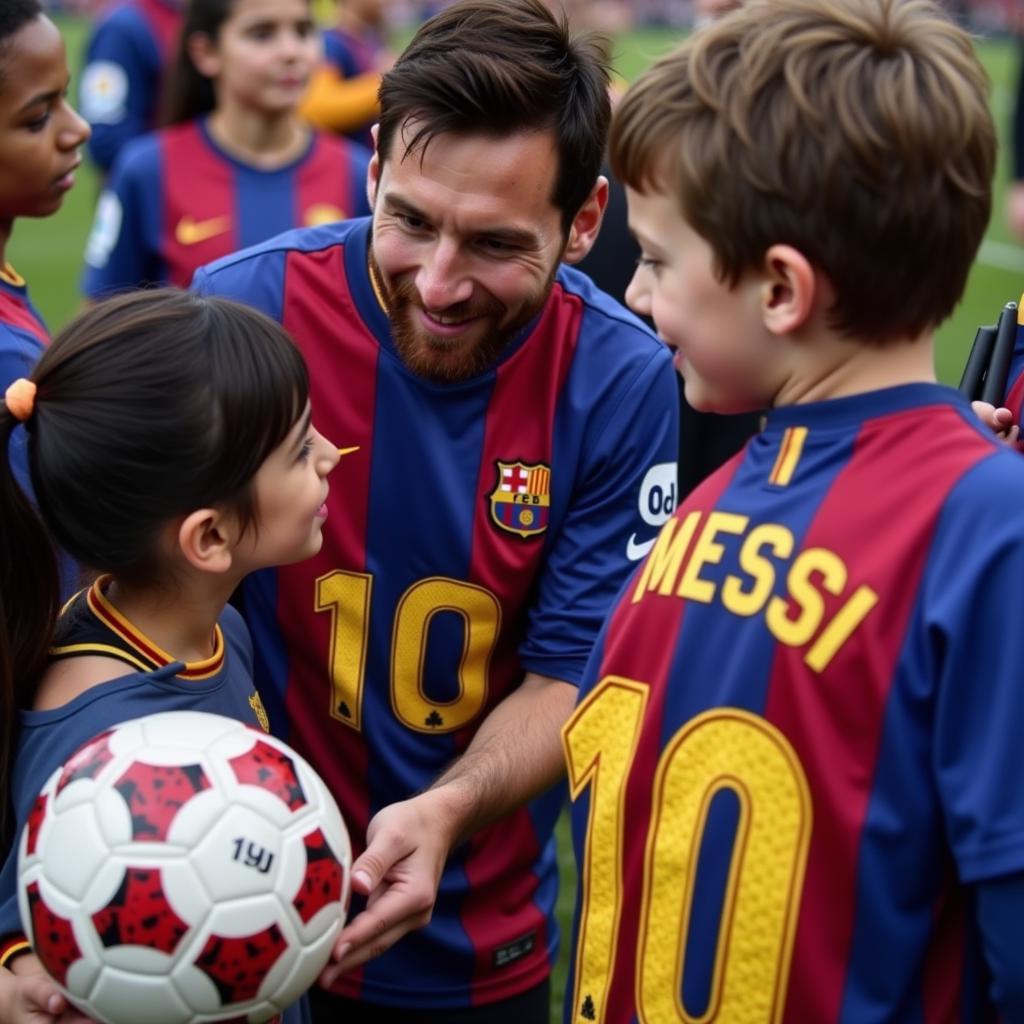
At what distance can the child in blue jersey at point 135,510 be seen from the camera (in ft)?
8.29

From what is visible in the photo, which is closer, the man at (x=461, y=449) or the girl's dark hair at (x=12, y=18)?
the man at (x=461, y=449)

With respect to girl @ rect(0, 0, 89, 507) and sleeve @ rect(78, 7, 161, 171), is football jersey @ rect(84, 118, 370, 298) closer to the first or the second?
sleeve @ rect(78, 7, 161, 171)

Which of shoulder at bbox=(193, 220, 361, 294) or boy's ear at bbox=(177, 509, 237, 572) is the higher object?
shoulder at bbox=(193, 220, 361, 294)

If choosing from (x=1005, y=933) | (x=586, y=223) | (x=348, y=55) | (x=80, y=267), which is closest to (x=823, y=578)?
(x=1005, y=933)

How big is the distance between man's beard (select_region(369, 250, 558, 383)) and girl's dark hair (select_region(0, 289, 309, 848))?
448 millimetres

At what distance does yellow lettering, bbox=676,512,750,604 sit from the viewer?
6.83 feet

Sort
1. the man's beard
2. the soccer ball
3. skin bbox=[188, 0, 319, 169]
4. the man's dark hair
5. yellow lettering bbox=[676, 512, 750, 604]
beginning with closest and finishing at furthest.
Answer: yellow lettering bbox=[676, 512, 750, 604] → the soccer ball → the man's dark hair → the man's beard → skin bbox=[188, 0, 319, 169]

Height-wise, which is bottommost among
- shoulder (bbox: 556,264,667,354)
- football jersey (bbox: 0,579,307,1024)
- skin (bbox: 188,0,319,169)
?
football jersey (bbox: 0,579,307,1024)

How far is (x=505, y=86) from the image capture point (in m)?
2.92

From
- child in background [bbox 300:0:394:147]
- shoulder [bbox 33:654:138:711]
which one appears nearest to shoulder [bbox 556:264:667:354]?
shoulder [bbox 33:654:138:711]

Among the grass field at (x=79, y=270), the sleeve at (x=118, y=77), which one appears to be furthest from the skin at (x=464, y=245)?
the grass field at (x=79, y=270)

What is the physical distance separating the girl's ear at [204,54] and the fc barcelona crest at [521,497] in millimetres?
4149

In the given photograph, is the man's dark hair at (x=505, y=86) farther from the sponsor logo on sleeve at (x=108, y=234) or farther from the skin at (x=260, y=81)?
the skin at (x=260, y=81)

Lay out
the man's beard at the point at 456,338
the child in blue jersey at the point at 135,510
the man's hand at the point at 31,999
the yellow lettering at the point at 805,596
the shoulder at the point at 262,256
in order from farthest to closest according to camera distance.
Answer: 1. the shoulder at the point at 262,256
2. the man's beard at the point at 456,338
3. the child in blue jersey at the point at 135,510
4. the man's hand at the point at 31,999
5. the yellow lettering at the point at 805,596
